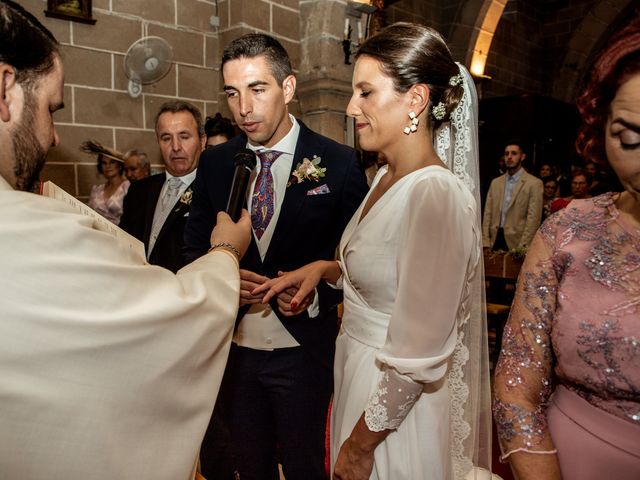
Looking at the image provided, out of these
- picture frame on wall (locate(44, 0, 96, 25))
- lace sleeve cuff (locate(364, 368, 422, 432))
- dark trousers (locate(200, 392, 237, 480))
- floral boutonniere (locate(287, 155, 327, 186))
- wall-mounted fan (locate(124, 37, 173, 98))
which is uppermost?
picture frame on wall (locate(44, 0, 96, 25))

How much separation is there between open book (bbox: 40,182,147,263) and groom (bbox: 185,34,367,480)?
2.12 ft

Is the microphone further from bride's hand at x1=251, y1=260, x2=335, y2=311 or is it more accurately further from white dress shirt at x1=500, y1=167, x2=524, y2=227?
white dress shirt at x1=500, y1=167, x2=524, y2=227

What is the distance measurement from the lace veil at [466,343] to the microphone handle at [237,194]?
0.60 m

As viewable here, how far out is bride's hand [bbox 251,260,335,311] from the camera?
62.8 inches

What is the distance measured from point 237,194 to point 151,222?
1373 mm

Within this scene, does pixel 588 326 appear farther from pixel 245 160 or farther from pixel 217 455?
pixel 217 455

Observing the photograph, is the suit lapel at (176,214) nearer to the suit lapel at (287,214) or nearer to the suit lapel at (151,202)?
the suit lapel at (151,202)

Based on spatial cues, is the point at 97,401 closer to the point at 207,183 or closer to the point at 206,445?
the point at 207,183

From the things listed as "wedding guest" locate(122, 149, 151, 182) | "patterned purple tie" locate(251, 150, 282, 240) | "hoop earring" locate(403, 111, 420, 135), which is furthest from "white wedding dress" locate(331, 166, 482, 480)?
"wedding guest" locate(122, 149, 151, 182)

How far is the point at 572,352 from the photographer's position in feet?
3.46

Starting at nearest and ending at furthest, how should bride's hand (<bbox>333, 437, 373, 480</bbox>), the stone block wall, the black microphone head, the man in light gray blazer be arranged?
bride's hand (<bbox>333, 437, 373, 480</bbox>) → the black microphone head → the stone block wall → the man in light gray blazer

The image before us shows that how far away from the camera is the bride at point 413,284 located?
3.91 ft

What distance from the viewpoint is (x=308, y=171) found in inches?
74.3

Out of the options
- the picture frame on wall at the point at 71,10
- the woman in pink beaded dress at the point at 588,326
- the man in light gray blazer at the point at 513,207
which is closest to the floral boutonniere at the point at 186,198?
the woman in pink beaded dress at the point at 588,326
